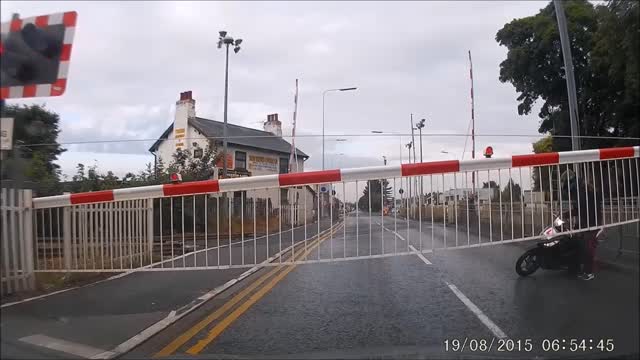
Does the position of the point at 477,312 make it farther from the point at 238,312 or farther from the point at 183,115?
the point at 183,115

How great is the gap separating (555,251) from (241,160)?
31506 mm

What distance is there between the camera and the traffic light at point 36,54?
551 centimetres

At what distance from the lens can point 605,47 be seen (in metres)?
7.28

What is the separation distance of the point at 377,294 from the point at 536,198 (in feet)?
7.94

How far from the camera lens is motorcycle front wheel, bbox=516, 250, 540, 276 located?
7620 millimetres

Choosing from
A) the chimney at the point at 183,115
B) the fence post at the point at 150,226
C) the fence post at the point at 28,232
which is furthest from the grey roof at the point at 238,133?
the fence post at the point at 28,232

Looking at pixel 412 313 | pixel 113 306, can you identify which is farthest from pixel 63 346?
pixel 412 313

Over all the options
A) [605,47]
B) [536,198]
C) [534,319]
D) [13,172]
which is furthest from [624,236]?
[13,172]

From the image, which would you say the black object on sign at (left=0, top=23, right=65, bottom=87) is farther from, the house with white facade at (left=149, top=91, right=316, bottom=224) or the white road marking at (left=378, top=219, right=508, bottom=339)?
the house with white facade at (left=149, top=91, right=316, bottom=224)

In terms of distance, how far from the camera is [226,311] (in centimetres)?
679

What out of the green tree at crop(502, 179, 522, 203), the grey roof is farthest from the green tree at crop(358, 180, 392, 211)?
the grey roof

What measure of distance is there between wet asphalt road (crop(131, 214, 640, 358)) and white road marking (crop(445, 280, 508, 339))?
0.12 ft

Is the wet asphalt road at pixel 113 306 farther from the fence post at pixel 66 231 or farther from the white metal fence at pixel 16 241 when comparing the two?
the fence post at pixel 66 231

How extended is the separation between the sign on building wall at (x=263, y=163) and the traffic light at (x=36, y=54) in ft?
107
